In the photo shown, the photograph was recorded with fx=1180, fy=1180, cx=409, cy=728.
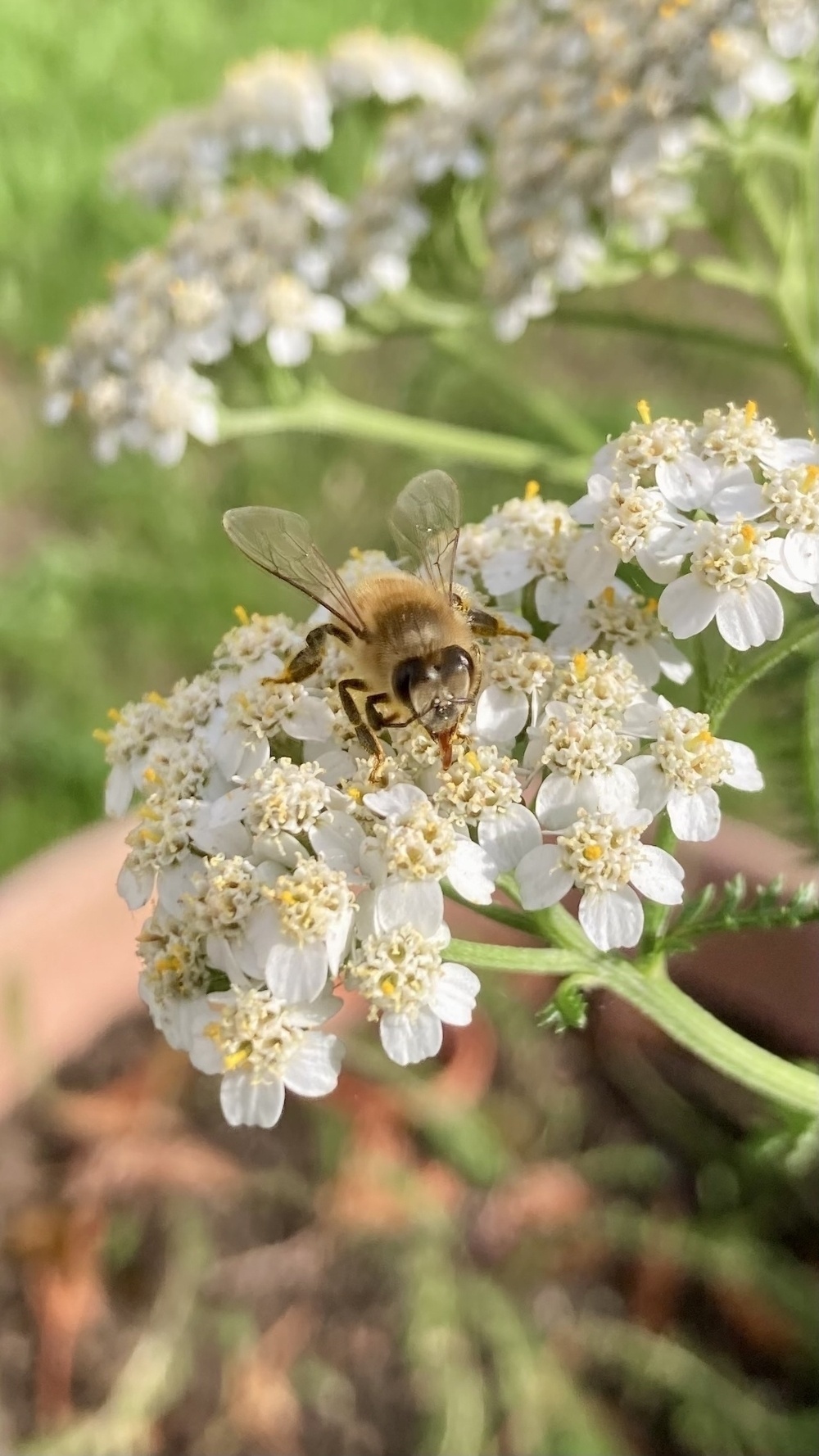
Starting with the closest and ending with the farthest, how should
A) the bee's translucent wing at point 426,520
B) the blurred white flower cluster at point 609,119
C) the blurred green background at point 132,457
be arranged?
1. the bee's translucent wing at point 426,520
2. the blurred white flower cluster at point 609,119
3. the blurred green background at point 132,457

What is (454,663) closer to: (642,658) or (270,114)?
(642,658)

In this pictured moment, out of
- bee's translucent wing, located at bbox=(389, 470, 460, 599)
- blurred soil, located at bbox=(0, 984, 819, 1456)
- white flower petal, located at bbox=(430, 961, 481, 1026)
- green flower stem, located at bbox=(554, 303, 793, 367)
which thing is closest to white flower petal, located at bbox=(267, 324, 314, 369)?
green flower stem, located at bbox=(554, 303, 793, 367)

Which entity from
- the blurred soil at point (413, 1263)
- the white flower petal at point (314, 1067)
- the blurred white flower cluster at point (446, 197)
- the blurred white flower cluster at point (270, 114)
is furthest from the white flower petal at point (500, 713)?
the blurred white flower cluster at point (270, 114)

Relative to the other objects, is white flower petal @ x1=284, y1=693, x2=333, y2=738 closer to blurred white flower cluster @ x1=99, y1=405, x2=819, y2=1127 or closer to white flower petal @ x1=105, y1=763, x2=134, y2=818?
blurred white flower cluster @ x1=99, y1=405, x2=819, y2=1127

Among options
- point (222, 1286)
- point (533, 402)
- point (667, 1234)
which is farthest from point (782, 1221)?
point (533, 402)

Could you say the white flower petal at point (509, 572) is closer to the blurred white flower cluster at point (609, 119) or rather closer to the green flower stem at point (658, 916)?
the green flower stem at point (658, 916)

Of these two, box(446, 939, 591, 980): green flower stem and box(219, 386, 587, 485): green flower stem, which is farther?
box(219, 386, 587, 485): green flower stem

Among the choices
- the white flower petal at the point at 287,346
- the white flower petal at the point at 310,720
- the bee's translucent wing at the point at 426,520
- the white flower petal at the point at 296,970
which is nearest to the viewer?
the white flower petal at the point at 296,970
